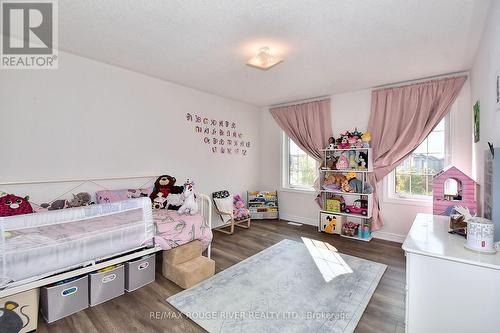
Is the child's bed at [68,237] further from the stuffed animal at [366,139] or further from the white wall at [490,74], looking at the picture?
the stuffed animal at [366,139]

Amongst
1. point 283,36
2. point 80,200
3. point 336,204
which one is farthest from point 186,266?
point 336,204

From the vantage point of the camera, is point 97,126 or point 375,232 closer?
point 97,126

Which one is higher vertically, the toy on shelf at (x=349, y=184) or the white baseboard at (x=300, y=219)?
the toy on shelf at (x=349, y=184)

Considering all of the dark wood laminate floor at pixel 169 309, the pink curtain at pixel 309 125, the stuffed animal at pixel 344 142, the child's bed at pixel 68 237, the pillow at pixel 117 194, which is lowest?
the dark wood laminate floor at pixel 169 309

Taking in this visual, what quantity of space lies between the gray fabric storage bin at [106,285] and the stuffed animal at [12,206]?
0.75 m

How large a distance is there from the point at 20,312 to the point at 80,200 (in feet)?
3.76

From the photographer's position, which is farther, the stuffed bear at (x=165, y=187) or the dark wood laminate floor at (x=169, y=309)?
the stuffed bear at (x=165, y=187)

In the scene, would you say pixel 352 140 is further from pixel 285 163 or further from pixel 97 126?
pixel 97 126

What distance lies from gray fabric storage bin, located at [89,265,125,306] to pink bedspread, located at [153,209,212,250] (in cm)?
41

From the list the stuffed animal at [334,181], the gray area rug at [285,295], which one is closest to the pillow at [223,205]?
the gray area rug at [285,295]

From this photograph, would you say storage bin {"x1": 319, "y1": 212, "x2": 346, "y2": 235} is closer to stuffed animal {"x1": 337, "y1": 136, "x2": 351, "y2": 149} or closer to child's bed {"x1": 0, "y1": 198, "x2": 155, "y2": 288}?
stuffed animal {"x1": 337, "y1": 136, "x2": 351, "y2": 149}

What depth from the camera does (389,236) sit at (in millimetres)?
3592

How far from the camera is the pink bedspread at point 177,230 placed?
2.28 metres

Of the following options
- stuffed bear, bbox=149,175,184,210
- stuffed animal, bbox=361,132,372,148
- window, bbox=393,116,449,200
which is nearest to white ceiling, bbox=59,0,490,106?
stuffed animal, bbox=361,132,372,148
